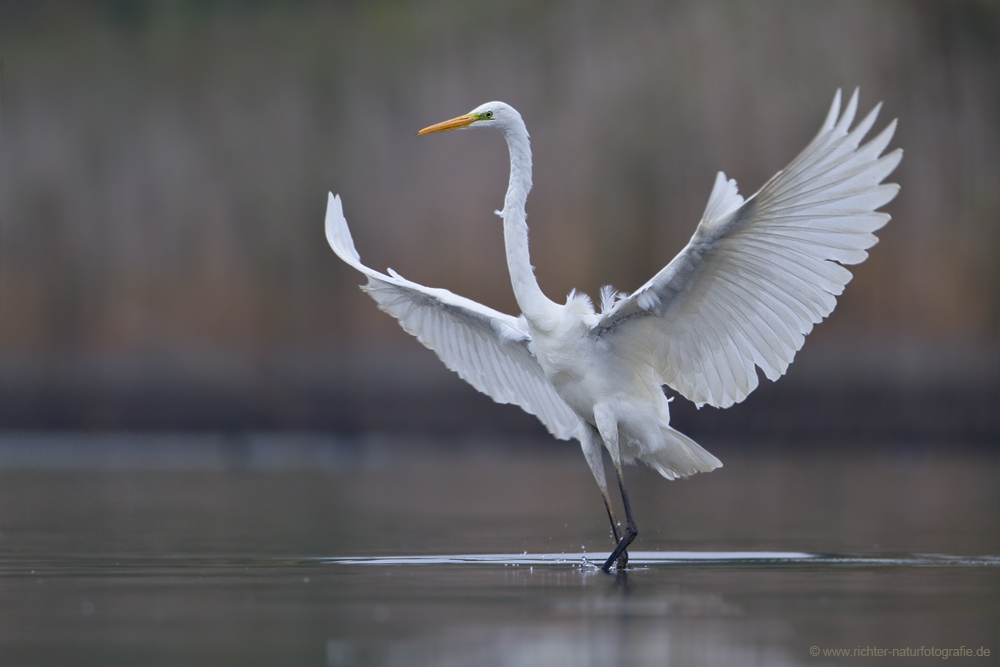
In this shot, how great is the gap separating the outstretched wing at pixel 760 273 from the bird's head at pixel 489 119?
1661 millimetres

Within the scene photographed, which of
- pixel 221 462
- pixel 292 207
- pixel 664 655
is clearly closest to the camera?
pixel 664 655

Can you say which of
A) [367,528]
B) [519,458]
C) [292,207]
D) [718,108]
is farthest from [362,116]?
[367,528]

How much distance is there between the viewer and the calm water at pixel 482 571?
17.5 ft

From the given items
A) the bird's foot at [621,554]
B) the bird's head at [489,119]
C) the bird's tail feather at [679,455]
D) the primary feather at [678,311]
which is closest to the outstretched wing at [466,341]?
the primary feather at [678,311]

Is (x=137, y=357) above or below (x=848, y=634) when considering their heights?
above

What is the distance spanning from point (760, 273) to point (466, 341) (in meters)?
2.94

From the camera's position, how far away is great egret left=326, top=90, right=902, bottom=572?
739cm

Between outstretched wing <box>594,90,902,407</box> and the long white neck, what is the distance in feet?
1.59

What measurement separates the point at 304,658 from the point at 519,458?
16535 millimetres

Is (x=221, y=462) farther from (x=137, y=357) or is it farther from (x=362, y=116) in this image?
(x=362, y=116)

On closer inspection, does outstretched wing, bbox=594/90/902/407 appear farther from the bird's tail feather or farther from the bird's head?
the bird's head

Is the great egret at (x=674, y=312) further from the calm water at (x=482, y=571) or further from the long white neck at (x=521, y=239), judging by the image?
the calm water at (x=482, y=571)

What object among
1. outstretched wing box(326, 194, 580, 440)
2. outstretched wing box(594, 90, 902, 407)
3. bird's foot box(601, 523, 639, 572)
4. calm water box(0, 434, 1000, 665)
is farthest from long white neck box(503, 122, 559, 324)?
calm water box(0, 434, 1000, 665)

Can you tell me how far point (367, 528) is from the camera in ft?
34.8
